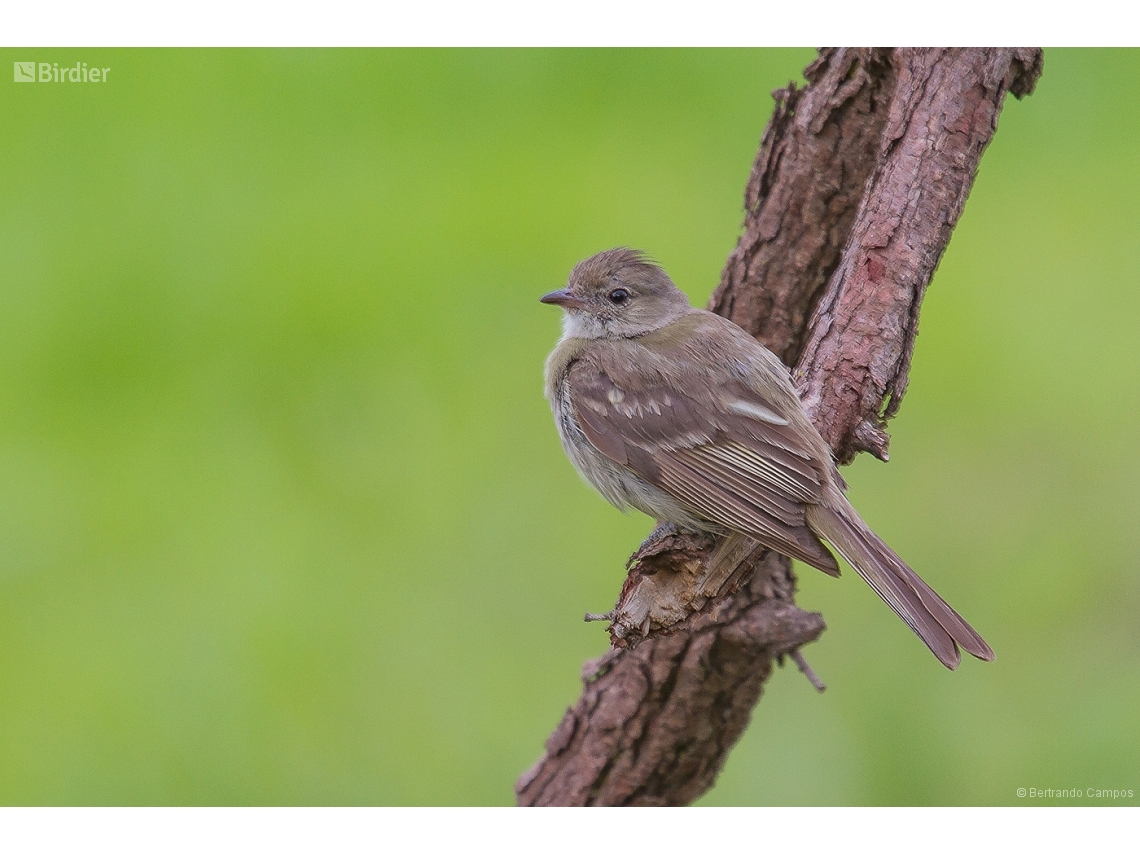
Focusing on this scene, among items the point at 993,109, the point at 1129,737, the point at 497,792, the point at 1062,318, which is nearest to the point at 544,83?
the point at 993,109

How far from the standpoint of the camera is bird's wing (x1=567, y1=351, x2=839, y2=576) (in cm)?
361

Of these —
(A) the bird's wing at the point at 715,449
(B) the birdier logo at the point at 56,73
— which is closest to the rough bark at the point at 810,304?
(A) the bird's wing at the point at 715,449

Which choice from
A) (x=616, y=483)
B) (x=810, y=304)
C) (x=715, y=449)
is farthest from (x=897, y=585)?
(x=810, y=304)

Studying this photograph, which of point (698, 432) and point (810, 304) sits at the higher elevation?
point (810, 304)

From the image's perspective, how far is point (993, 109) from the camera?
12.7 ft

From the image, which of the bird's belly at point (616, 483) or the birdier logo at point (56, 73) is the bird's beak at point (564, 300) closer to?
the bird's belly at point (616, 483)

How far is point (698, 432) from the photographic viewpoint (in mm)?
3943

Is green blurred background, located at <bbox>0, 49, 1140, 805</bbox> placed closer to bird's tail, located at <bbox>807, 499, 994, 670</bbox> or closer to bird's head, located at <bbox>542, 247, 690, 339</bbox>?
bird's head, located at <bbox>542, 247, 690, 339</bbox>

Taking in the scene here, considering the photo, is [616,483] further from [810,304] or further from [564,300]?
[810,304]

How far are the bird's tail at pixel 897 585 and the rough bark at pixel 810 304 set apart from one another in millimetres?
220

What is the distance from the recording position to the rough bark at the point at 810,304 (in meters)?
3.70

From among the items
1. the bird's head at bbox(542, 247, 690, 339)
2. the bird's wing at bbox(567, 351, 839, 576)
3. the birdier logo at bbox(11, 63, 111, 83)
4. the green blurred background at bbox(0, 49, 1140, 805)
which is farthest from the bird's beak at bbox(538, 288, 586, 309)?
the birdier logo at bbox(11, 63, 111, 83)

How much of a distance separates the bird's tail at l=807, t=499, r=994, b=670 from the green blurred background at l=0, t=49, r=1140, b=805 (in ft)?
3.82

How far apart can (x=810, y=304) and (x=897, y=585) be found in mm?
1410
